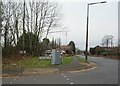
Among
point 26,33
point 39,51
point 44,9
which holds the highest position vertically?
point 44,9

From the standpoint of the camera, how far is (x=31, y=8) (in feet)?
191

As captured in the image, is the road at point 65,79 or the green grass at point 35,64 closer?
the road at point 65,79

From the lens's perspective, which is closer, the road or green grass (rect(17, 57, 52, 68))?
the road

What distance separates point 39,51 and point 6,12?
1910 cm

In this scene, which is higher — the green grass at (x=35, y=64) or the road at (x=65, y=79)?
the road at (x=65, y=79)

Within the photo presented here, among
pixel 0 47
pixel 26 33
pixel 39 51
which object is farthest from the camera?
pixel 39 51

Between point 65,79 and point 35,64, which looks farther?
point 35,64

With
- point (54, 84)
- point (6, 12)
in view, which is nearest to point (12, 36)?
point (6, 12)

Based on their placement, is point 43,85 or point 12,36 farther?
point 12,36

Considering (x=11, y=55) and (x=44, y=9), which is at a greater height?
(x=44, y=9)

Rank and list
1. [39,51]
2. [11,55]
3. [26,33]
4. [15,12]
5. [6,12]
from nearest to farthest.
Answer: [11,55]
[6,12]
[15,12]
[26,33]
[39,51]

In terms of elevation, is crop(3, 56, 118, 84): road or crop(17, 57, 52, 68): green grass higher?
crop(3, 56, 118, 84): road

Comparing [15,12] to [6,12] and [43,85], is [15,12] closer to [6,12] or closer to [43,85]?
[6,12]

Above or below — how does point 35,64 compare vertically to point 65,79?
below
